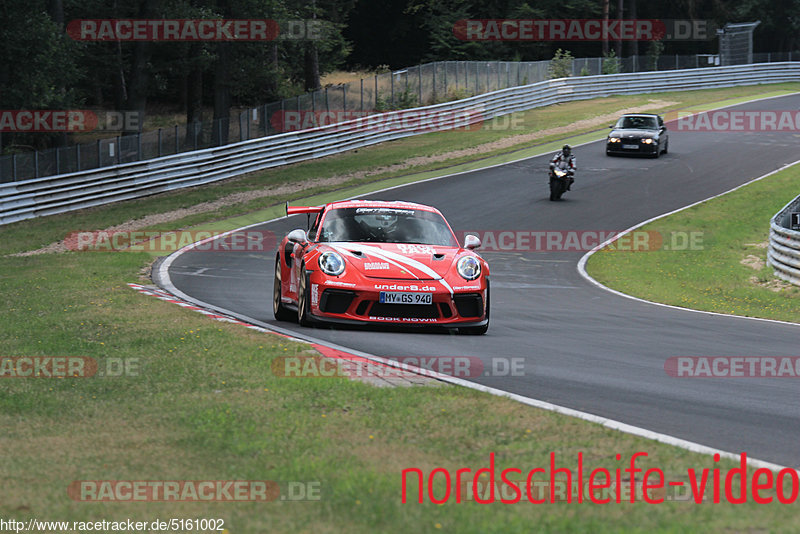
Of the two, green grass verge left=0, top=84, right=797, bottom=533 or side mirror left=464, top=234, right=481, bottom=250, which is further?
side mirror left=464, top=234, right=481, bottom=250

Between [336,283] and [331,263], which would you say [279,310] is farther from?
[336,283]

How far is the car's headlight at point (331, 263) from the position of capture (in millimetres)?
10594

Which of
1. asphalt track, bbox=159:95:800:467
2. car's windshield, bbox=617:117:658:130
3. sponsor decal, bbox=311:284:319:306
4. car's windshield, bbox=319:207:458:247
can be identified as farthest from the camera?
car's windshield, bbox=617:117:658:130

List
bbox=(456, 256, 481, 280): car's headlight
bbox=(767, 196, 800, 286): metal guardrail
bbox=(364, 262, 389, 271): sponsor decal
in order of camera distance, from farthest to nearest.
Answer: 1. bbox=(767, 196, 800, 286): metal guardrail
2. bbox=(456, 256, 481, 280): car's headlight
3. bbox=(364, 262, 389, 271): sponsor decal

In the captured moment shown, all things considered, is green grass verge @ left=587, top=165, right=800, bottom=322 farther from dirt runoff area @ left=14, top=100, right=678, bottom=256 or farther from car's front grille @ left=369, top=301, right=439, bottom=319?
dirt runoff area @ left=14, top=100, right=678, bottom=256

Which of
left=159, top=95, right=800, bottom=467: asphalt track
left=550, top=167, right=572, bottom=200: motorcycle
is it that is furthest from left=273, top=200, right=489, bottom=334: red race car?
left=550, top=167, right=572, bottom=200: motorcycle

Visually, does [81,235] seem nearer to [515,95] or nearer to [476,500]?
[476,500]

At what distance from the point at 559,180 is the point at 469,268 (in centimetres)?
1866

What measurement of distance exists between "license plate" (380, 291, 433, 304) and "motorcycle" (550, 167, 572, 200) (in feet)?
63.0

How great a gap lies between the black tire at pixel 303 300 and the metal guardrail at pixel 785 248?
11825 millimetres

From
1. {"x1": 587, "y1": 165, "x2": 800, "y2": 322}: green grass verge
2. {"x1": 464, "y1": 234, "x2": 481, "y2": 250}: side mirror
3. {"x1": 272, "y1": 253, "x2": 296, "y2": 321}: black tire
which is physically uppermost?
{"x1": 464, "y1": 234, "x2": 481, "y2": 250}: side mirror

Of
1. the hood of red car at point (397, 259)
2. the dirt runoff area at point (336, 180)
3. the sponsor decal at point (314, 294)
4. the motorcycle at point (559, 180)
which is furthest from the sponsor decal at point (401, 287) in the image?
the motorcycle at point (559, 180)

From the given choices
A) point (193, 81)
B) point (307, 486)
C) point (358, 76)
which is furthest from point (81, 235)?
point (358, 76)

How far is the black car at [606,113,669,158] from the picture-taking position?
1435 inches
